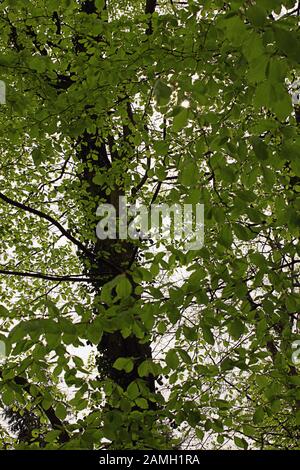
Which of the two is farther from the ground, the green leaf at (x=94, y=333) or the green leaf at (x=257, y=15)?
the green leaf at (x=257, y=15)

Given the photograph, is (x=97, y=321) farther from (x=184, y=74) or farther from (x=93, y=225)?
(x=93, y=225)

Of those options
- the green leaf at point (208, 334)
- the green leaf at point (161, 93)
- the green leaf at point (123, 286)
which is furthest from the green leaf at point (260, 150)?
the green leaf at point (208, 334)

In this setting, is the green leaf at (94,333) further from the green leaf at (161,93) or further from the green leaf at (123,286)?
the green leaf at (161,93)

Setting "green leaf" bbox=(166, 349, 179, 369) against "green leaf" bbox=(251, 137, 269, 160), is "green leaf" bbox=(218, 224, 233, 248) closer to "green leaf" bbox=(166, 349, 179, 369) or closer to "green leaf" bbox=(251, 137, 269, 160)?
"green leaf" bbox=(251, 137, 269, 160)

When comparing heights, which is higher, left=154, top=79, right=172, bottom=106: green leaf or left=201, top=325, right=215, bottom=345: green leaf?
left=154, top=79, right=172, bottom=106: green leaf

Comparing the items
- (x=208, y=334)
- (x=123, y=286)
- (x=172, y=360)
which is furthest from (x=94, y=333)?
(x=208, y=334)

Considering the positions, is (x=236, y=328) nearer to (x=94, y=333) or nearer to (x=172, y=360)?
(x=172, y=360)

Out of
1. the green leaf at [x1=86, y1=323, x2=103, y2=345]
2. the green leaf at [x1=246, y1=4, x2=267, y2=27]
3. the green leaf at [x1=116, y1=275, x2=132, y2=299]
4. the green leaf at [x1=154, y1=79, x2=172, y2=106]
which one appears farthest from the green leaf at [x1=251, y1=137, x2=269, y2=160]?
the green leaf at [x1=86, y1=323, x2=103, y2=345]

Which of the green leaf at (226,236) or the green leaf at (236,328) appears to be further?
the green leaf at (236,328)

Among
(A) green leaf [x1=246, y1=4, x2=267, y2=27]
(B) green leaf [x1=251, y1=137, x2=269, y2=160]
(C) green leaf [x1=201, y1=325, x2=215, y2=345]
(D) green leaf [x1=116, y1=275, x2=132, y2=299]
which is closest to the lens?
(A) green leaf [x1=246, y1=4, x2=267, y2=27]

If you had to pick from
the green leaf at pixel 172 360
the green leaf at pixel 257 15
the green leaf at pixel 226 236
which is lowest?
the green leaf at pixel 172 360

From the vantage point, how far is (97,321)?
2799mm

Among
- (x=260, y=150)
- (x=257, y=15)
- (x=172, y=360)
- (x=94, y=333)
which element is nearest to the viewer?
(x=257, y=15)

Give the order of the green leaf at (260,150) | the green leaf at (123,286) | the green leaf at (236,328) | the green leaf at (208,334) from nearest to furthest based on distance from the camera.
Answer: the green leaf at (260,150), the green leaf at (123,286), the green leaf at (208,334), the green leaf at (236,328)
